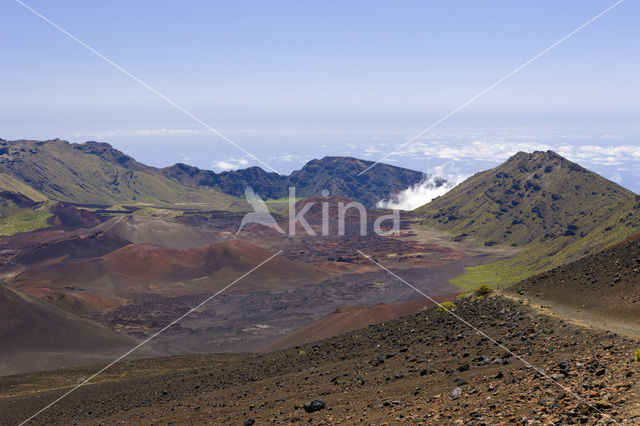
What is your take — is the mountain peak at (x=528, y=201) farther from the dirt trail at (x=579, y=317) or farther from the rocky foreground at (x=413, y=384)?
the rocky foreground at (x=413, y=384)

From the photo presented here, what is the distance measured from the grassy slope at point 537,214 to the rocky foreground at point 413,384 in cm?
7309

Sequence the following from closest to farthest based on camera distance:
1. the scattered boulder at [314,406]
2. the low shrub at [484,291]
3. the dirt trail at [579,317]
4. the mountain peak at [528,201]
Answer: the scattered boulder at [314,406], the dirt trail at [579,317], the low shrub at [484,291], the mountain peak at [528,201]

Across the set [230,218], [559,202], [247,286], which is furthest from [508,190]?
[247,286]

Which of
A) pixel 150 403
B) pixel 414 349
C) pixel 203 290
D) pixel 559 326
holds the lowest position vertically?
pixel 203 290

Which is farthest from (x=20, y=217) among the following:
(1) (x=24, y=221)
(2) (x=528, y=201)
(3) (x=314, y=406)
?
(3) (x=314, y=406)

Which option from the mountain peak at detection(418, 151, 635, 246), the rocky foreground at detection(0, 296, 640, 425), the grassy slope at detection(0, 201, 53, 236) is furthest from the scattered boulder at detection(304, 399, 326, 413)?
the grassy slope at detection(0, 201, 53, 236)

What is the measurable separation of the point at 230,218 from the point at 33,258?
79.2m

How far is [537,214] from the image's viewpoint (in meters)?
154

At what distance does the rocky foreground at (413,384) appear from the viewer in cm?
1117

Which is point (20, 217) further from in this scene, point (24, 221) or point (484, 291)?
point (484, 291)

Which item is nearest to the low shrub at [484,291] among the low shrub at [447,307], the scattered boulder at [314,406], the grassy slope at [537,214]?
the low shrub at [447,307]

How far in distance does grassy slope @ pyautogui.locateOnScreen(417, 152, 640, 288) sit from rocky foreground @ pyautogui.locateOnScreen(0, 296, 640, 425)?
240 ft

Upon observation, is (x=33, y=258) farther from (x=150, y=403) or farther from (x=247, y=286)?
(x=150, y=403)

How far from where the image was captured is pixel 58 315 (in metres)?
56.1
